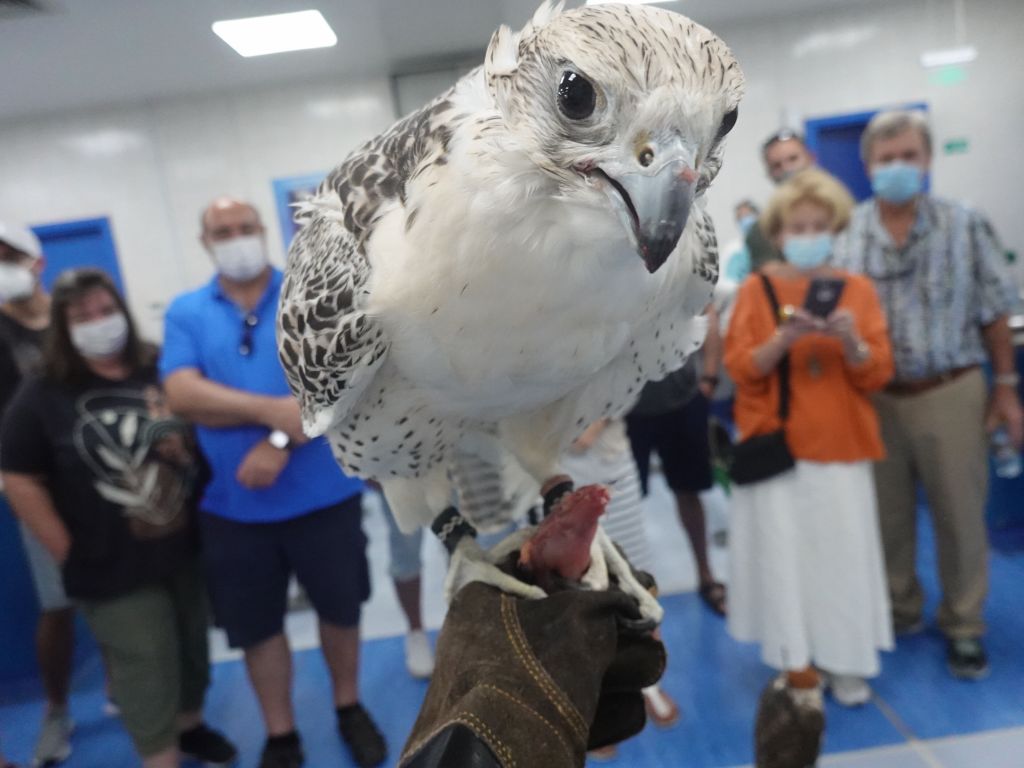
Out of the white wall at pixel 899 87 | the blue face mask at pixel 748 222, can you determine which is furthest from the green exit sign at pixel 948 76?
the blue face mask at pixel 748 222

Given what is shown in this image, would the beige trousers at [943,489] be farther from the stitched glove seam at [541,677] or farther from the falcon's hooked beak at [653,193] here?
the falcon's hooked beak at [653,193]

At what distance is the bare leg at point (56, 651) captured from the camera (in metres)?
2.61

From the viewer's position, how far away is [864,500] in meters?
2.18

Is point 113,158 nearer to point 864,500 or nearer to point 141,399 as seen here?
point 141,399

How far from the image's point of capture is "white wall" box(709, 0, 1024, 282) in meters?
5.50

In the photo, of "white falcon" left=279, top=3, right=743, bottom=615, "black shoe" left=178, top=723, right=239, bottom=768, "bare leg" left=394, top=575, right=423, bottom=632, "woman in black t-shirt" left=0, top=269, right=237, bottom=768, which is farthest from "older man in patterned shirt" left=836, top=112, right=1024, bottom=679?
"black shoe" left=178, top=723, right=239, bottom=768

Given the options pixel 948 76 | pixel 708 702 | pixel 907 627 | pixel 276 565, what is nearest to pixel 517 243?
pixel 276 565

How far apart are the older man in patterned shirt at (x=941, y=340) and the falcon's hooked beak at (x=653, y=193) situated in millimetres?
2059

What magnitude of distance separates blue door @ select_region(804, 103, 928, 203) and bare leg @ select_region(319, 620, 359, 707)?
5411 mm

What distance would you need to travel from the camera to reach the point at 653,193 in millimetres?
613

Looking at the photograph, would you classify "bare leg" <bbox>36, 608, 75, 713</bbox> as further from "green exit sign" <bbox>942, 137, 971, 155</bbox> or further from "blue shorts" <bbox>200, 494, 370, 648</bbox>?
"green exit sign" <bbox>942, 137, 971, 155</bbox>

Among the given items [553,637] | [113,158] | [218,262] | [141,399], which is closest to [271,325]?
[218,262]

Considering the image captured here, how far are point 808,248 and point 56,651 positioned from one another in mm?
3055

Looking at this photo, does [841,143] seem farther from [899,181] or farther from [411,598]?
[411,598]
